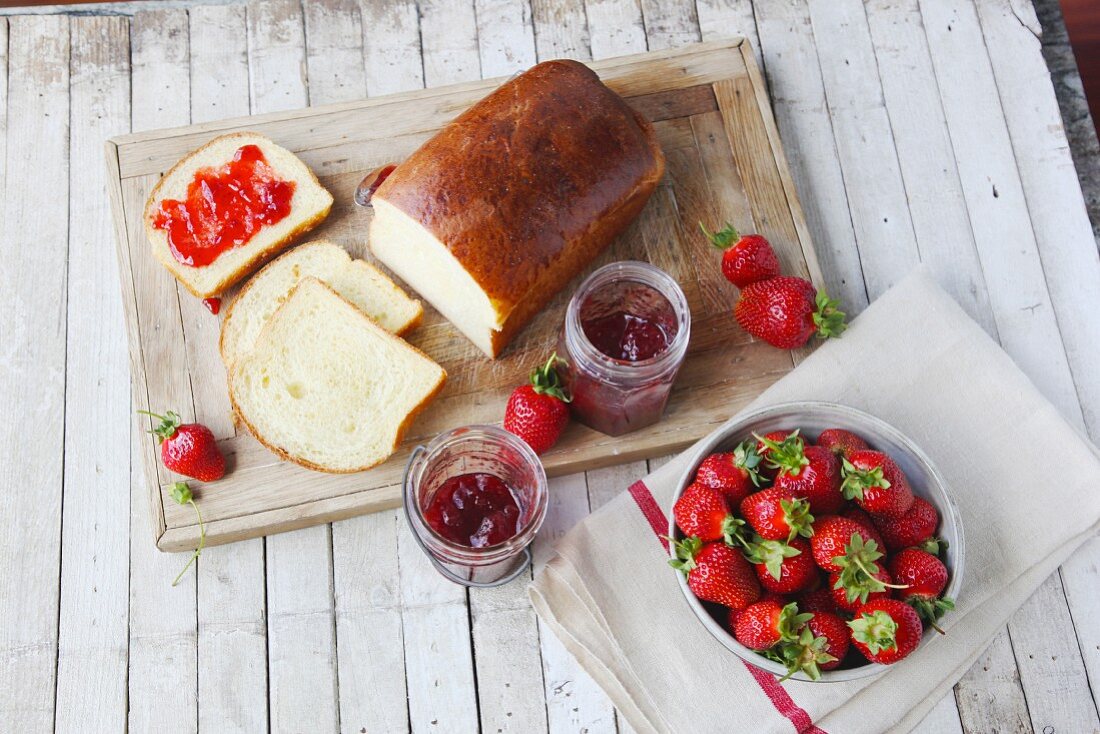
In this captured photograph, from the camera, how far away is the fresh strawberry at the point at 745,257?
216cm

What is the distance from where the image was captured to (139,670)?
2.13m

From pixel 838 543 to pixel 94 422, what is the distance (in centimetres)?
172

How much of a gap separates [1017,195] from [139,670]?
95.7 inches

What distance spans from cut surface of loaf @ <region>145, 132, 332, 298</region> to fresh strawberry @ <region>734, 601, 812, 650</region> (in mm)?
1334

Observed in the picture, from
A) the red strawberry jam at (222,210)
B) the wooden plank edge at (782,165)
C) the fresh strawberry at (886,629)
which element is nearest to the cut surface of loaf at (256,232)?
the red strawberry jam at (222,210)

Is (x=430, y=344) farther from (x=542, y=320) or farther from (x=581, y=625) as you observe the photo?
(x=581, y=625)

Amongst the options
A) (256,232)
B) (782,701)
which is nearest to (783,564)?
(782,701)

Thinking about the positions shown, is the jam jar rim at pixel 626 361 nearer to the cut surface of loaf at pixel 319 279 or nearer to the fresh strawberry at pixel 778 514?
the fresh strawberry at pixel 778 514

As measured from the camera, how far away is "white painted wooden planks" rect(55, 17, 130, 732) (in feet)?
7.00

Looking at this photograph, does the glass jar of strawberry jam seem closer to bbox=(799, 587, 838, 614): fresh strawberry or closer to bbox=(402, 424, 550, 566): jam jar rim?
bbox=(402, 424, 550, 566): jam jar rim

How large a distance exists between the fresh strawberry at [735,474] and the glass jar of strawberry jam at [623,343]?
23cm

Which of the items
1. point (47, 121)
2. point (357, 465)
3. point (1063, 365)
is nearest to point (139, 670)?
point (357, 465)

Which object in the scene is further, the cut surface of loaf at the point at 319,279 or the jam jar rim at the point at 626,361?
the cut surface of loaf at the point at 319,279

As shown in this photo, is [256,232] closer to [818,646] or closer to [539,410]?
[539,410]
